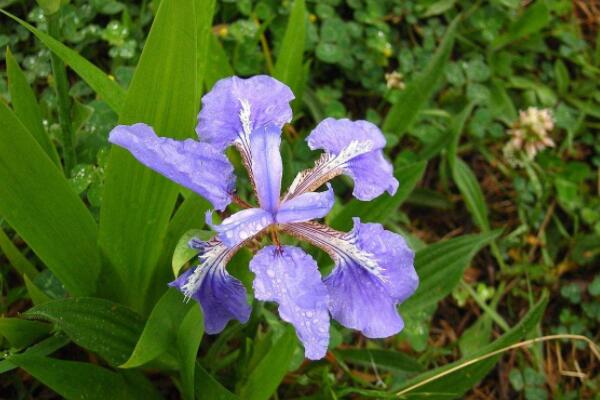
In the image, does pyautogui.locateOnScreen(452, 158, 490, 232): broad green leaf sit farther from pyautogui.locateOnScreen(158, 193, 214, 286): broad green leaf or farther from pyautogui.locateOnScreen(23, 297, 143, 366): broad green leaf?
pyautogui.locateOnScreen(23, 297, 143, 366): broad green leaf

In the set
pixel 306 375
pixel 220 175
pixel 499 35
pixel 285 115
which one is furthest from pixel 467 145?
pixel 220 175

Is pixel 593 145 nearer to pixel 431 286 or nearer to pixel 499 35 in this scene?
pixel 499 35

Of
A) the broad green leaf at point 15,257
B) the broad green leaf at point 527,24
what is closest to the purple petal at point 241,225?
the broad green leaf at point 15,257

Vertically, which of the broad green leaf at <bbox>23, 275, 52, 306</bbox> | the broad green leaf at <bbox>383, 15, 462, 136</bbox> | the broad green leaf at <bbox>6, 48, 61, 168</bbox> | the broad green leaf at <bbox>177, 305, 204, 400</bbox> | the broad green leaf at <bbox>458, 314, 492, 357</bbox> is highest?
the broad green leaf at <bbox>6, 48, 61, 168</bbox>

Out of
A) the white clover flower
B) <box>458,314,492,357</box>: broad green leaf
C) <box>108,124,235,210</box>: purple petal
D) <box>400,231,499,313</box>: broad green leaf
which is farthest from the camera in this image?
the white clover flower

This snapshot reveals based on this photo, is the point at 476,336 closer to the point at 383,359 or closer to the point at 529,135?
the point at 383,359

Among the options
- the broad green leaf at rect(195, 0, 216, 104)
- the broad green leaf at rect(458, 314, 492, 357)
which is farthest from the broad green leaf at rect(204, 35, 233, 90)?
the broad green leaf at rect(458, 314, 492, 357)

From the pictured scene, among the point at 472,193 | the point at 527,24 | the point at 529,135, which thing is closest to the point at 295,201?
the point at 472,193
